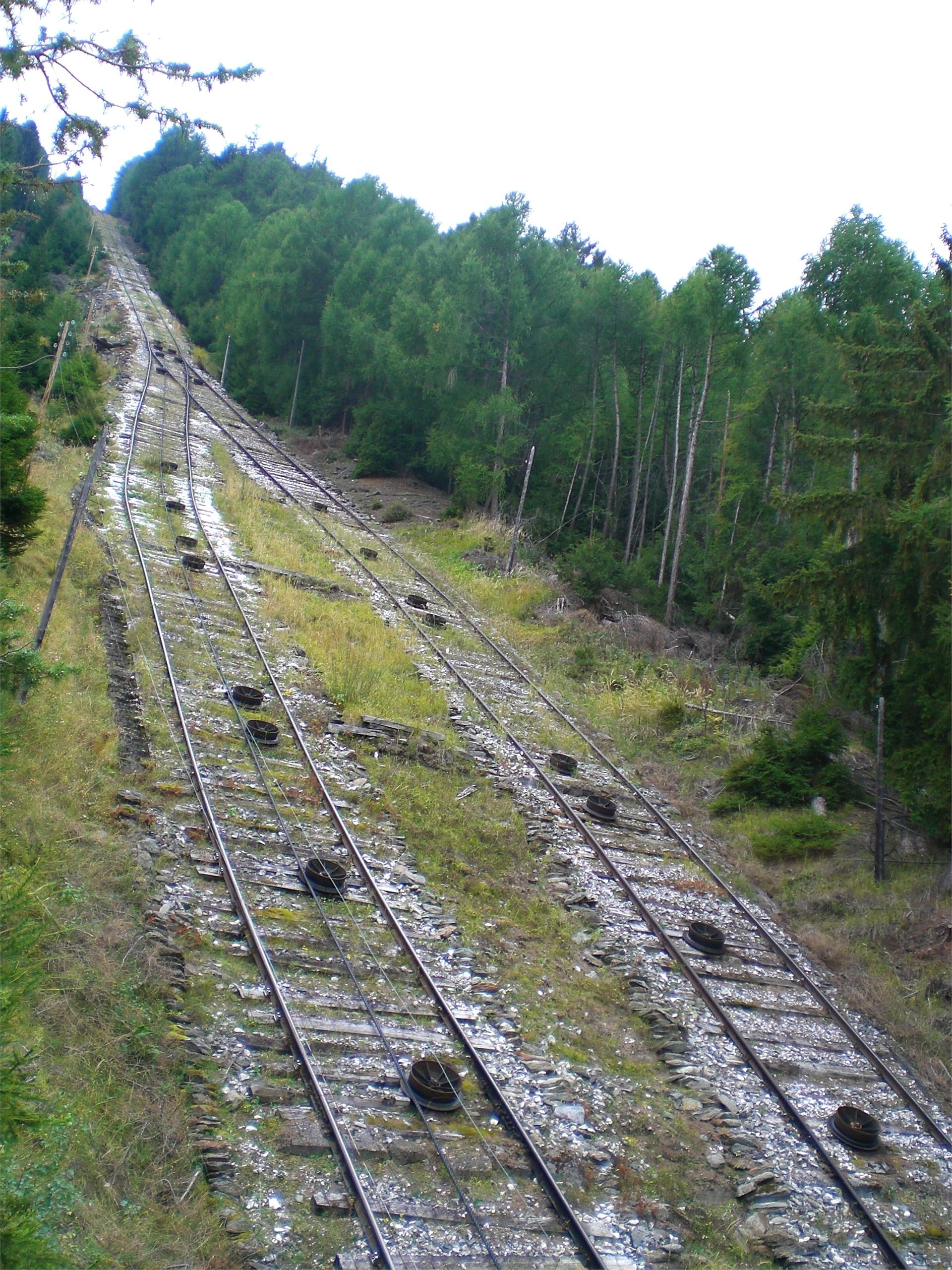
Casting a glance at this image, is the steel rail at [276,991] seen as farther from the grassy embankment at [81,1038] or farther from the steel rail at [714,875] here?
the steel rail at [714,875]

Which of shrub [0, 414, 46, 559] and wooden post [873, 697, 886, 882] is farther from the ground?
shrub [0, 414, 46, 559]

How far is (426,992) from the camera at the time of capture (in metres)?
7.38

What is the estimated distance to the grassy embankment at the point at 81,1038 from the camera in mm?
4277

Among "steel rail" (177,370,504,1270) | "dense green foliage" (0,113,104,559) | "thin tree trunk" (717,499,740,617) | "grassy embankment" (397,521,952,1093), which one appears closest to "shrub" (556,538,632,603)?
"grassy embankment" (397,521,952,1093)

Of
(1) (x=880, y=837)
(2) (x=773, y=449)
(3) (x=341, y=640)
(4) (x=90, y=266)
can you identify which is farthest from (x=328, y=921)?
(4) (x=90, y=266)

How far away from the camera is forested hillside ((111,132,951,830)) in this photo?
1193 cm

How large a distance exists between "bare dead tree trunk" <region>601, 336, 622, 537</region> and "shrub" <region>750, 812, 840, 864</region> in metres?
19.9

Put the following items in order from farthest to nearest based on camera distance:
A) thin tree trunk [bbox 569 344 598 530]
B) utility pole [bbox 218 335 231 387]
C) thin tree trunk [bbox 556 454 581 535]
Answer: utility pole [bbox 218 335 231 387] → thin tree trunk [bbox 556 454 581 535] → thin tree trunk [bbox 569 344 598 530]

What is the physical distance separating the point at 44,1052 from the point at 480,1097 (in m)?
2.87

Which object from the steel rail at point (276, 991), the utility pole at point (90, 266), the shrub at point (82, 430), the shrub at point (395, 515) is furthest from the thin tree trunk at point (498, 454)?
the utility pole at point (90, 266)

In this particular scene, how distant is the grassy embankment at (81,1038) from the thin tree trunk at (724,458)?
77.1 ft

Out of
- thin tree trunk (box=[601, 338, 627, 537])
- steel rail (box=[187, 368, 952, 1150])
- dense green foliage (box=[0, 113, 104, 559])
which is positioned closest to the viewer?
steel rail (box=[187, 368, 952, 1150])

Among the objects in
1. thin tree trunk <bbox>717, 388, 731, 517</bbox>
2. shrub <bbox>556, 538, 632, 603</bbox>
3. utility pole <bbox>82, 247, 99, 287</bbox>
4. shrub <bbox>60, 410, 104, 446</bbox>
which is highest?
utility pole <bbox>82, 247, 99, 287</bbox>

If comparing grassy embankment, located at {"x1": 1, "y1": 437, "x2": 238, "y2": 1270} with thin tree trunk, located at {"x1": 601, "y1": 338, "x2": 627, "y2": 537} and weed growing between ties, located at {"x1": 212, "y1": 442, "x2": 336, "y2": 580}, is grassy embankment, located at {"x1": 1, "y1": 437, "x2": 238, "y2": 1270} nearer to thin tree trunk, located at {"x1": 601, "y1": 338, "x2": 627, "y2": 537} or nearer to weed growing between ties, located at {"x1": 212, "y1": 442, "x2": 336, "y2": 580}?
weed growing between ties, located at {"x1": 212, "y1": 442, "x2": 336, "y2": 580}
